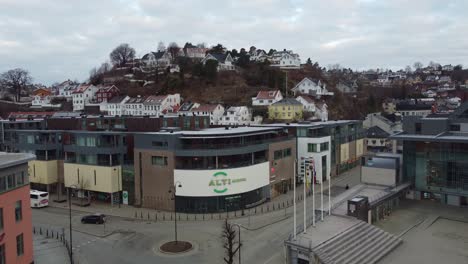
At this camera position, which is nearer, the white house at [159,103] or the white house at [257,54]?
the white house at [159,103]

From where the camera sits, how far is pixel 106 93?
11231 cm

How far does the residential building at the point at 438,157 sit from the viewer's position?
3734 centimetres

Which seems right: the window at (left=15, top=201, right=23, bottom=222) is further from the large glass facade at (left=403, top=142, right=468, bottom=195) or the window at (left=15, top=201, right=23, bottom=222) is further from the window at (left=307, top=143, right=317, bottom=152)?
the window at (left=307, top=143, right=317, bottom=152)

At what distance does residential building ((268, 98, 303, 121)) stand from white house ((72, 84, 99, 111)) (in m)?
60.1

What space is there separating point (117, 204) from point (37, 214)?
8.36 metres

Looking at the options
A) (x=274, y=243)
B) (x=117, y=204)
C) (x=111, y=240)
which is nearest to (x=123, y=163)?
(x=117, y=204)

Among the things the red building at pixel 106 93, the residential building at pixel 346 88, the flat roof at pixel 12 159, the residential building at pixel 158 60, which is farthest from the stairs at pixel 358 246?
the residential building at pixel 158 60

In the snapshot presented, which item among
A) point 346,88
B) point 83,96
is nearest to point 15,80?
point 83,96

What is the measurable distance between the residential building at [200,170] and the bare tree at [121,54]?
113727 mm

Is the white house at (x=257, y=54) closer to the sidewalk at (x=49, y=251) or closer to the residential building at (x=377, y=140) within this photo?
the residential building at (x=377, y=140)

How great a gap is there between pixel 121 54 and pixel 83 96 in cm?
3682

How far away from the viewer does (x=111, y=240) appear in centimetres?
3225

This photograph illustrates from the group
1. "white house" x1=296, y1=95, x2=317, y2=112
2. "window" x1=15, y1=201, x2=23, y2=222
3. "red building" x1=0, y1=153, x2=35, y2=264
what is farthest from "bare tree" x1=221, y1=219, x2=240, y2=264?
"white house" x1=296, y1=95, x2=317, y2=112

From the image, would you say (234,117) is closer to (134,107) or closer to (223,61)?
(134,107)
